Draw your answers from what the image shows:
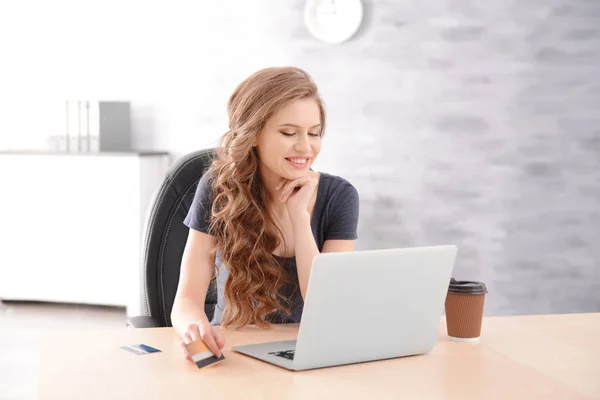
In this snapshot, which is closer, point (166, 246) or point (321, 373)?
point (321, 373)

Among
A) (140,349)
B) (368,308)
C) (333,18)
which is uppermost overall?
(333,18)

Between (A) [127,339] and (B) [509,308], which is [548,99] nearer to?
(B) [509,308]

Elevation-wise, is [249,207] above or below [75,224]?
above

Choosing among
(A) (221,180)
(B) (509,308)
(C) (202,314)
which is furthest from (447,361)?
(B) (509,308)

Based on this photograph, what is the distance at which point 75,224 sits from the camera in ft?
15.7

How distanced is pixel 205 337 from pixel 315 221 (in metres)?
0.71

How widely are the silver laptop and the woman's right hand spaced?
2.1 inches

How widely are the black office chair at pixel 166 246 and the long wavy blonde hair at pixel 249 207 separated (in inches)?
7.6

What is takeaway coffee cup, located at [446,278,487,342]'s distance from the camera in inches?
61.8

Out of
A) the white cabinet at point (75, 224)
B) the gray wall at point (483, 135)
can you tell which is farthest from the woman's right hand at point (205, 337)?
the white cabinet at point (75, 224)

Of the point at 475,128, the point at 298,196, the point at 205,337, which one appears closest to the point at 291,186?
the point at 298,196

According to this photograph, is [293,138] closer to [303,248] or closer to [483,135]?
[303,248]

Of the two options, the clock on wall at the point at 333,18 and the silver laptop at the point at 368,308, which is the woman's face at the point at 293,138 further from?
the clock on wall at the point at 333,18

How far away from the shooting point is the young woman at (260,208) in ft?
6.09
